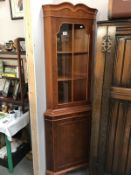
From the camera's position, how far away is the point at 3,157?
7.15ft

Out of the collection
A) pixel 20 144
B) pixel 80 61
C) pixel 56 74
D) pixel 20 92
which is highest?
pixel 80 61

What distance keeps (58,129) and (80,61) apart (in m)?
0.74

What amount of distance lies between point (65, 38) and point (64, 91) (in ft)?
1.76

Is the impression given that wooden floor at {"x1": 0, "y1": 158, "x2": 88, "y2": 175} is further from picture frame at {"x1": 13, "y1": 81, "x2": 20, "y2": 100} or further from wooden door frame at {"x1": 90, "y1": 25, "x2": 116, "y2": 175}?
picture frame at {"x1": 13, "y1": 81, "x2": 20, "y2": 100}

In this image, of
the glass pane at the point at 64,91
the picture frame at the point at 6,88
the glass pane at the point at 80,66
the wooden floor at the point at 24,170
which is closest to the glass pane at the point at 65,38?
the glass pane at the point at 80,66

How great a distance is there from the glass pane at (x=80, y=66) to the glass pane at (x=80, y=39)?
0.07 meters

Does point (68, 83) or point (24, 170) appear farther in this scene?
point (24, 170)

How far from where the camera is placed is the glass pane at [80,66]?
1.79m

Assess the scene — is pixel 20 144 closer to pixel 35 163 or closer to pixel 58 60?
pixel 35 163

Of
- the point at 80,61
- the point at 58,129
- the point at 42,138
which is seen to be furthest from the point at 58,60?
the point at 42,138

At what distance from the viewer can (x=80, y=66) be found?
1.82m

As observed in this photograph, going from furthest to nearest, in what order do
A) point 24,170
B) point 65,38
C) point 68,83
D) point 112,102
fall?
point 24,170
point 68,83
point 65,38
point 112,102

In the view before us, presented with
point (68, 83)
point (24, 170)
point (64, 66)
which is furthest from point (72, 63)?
point (24, 170)

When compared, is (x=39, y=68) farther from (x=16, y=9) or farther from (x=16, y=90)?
(x=16, y=9)
